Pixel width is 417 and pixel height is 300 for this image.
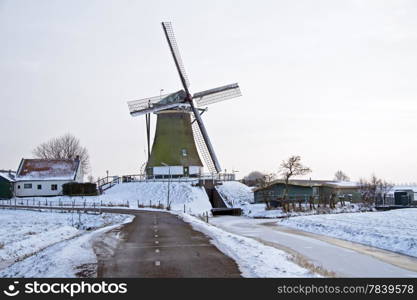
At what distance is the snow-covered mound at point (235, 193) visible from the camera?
65.4m

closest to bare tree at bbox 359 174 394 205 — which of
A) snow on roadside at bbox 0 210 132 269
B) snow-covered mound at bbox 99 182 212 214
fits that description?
snow-covered mound at bbox 99 182 212 214

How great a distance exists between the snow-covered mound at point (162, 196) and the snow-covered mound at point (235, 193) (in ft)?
10.1

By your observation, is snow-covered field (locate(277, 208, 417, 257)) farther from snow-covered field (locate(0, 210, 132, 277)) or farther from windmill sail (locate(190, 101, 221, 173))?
windmill sail (locate(190, 101, 221, 173))

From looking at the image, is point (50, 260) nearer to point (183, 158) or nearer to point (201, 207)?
point (201, 207)

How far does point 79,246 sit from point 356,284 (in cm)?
1068

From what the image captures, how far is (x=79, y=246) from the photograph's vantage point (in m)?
19.5

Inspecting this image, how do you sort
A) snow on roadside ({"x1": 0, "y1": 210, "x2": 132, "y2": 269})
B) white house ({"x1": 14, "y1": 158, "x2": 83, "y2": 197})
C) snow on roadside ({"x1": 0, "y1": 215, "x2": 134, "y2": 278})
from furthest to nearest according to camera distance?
white house ({"x1": 14, "y1": 158, "x2": 83, "y2": 197}) < snow on roadside ({"x1": 0, "y1": 210, "x2": 132, "y2": 269}) < snow on roadside ({"x1": 0, "y1": 215, "x2": 134, "y2": 278})

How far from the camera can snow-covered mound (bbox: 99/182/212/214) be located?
62275 millimetres

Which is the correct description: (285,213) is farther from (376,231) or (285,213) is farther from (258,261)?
(258,261)

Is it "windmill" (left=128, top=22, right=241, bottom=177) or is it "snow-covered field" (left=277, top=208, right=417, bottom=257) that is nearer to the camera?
"snow-covered field" (left=277, top=208, right=417, bottom=257)

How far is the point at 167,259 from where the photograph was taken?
15.6m

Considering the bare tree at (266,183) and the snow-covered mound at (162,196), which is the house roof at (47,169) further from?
the bare tree at (266,183)

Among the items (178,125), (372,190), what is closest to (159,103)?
(178,125)

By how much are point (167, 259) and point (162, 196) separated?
48818 millimetres
